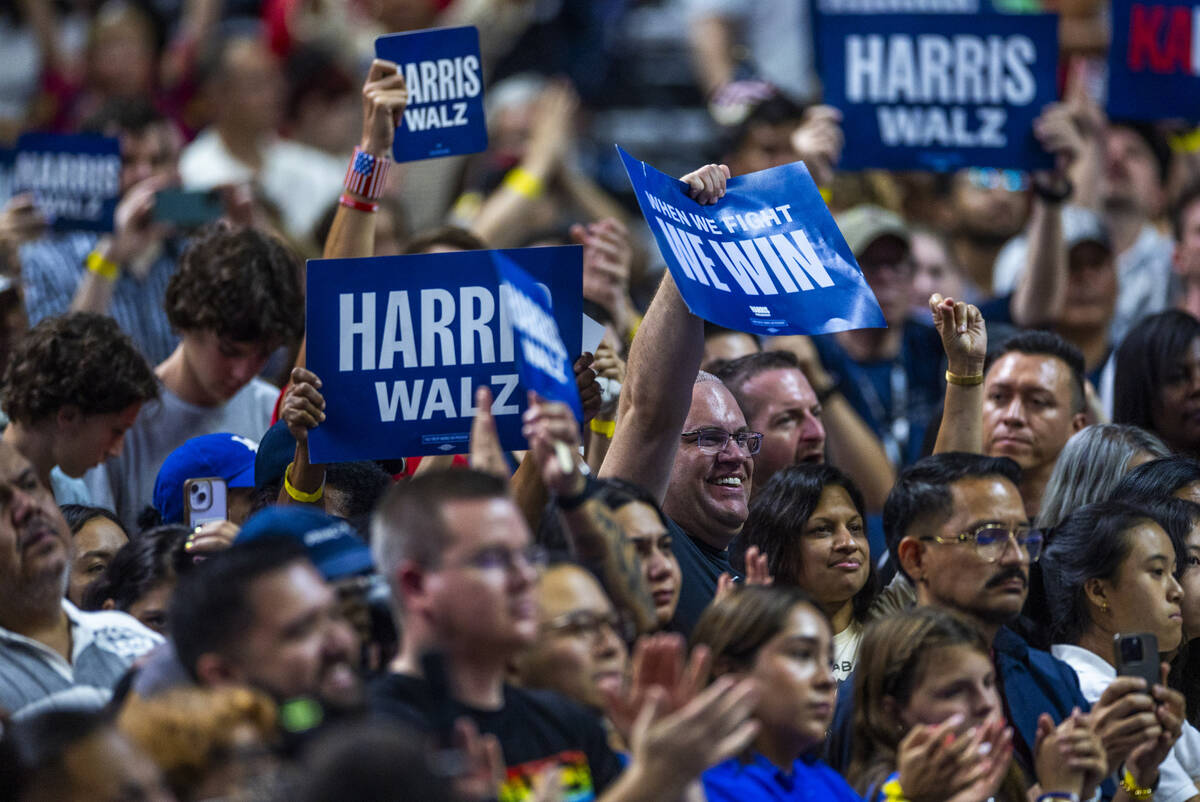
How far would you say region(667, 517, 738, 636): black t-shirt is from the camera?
14.9ft

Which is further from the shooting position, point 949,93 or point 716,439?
point 949,93

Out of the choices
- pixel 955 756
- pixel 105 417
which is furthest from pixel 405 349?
pixel 955 756

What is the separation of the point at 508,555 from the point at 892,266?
4.56 m

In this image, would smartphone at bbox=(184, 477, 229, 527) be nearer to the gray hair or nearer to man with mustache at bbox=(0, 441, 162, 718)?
man with mustache at bbox=(0, 441, 162, 718)

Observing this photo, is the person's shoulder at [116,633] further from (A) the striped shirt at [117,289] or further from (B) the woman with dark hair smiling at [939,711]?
(A) the striped shirt at [117,289]

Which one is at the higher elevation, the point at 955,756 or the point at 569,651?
the point at 569,651

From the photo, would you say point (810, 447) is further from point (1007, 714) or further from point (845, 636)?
point (1007, 714)

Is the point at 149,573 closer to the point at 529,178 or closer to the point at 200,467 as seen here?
the point at 200,467

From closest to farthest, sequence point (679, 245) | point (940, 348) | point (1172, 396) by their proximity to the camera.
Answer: point (679, 245), point (1172, 396), point (940, 348)

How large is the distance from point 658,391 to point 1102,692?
1374 mm

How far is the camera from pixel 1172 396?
642 centimetres

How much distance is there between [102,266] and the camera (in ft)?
22.2

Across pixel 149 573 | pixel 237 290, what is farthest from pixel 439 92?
pixel 149 573

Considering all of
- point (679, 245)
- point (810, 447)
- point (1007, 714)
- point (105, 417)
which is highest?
point (679, 245)
